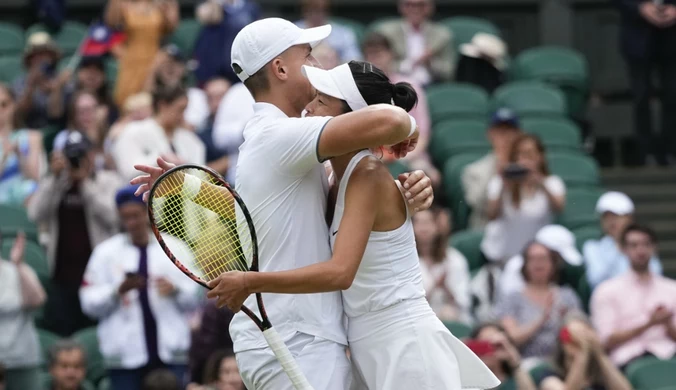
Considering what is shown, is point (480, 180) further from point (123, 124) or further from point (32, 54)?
point (32, 54)

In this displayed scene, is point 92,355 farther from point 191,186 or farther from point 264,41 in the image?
point 264,41

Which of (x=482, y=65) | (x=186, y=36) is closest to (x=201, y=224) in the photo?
(x=482, y=65)

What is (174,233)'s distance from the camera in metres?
5.00

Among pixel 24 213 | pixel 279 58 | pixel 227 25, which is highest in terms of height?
pixel 279 58

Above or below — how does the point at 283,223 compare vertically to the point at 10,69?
above

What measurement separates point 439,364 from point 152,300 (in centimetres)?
372

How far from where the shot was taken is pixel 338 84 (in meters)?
4.93

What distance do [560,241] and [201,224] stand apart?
4.70m

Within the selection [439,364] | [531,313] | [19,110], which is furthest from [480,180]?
[439,364]

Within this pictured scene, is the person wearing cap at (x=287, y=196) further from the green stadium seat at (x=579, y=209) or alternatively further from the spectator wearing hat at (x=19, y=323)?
the green stadium seat at (x=579, y=209)

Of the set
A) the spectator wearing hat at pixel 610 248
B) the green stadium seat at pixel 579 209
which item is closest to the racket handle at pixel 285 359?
the spectator wearing hat at pixel 610 248

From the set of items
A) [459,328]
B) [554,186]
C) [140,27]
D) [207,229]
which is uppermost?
[207,229]

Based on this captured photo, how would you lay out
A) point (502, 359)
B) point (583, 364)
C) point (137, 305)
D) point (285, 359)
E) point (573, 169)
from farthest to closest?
1. point (573, 169)
2. point (137, 305)
3. point (583, 364)
4. point (502, 359)
5. point (285, 359)

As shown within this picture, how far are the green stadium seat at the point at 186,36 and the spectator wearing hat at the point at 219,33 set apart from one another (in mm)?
672
